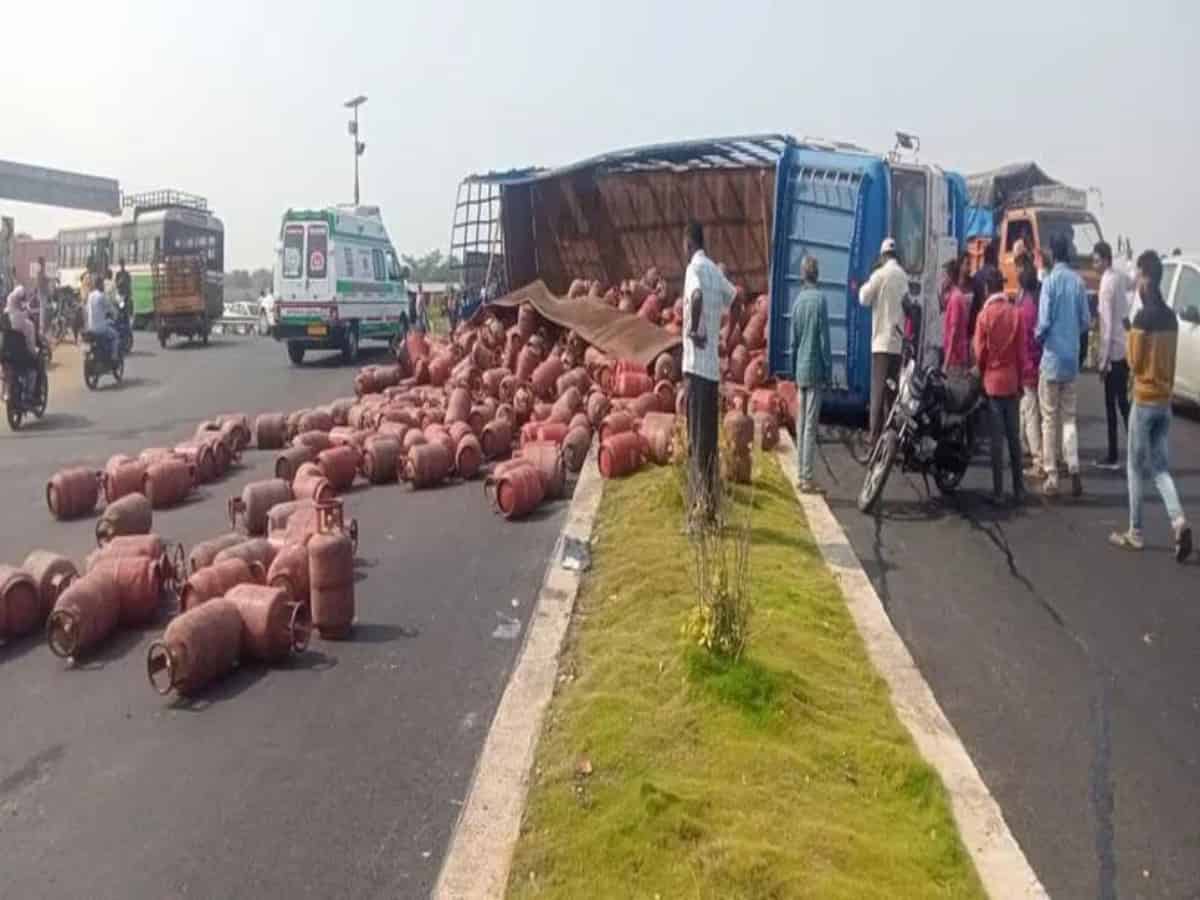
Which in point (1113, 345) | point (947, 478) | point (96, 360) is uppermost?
point (1113, 345)

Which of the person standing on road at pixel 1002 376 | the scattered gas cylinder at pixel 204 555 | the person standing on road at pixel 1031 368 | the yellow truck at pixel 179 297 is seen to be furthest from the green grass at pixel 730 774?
the yellow truck at pixel 179 297

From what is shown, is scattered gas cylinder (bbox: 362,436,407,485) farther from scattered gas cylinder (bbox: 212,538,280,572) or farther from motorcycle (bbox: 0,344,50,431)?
motorcycle (bbox: 0,344,50,431)

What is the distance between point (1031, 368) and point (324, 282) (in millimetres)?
17683

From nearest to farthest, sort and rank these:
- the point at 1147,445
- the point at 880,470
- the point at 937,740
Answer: the point at 937,740, the point at 1147,445, the point at 880,470

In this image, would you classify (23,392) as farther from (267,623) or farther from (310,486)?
(267,623)

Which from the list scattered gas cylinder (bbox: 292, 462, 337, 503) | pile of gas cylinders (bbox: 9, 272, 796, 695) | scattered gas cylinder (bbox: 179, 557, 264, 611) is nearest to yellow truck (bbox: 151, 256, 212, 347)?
pile of gas cylinders (bbox: 9, 272, 796, 695)

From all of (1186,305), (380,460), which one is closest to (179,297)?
(380,460)

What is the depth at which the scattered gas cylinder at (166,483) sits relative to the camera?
11266 mm

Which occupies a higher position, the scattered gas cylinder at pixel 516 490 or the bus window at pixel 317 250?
the bus window at pixel 317 250

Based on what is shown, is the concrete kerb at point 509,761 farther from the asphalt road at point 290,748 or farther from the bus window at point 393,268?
the bus window at point 393,268

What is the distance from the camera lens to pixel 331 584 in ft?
23.2

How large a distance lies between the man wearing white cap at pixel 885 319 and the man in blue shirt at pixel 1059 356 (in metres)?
1.13

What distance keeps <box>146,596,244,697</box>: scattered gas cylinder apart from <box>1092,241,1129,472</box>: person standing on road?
833 cm

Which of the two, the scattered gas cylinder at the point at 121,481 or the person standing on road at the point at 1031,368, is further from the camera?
the scattered gas cylinder at the point at 121,481
